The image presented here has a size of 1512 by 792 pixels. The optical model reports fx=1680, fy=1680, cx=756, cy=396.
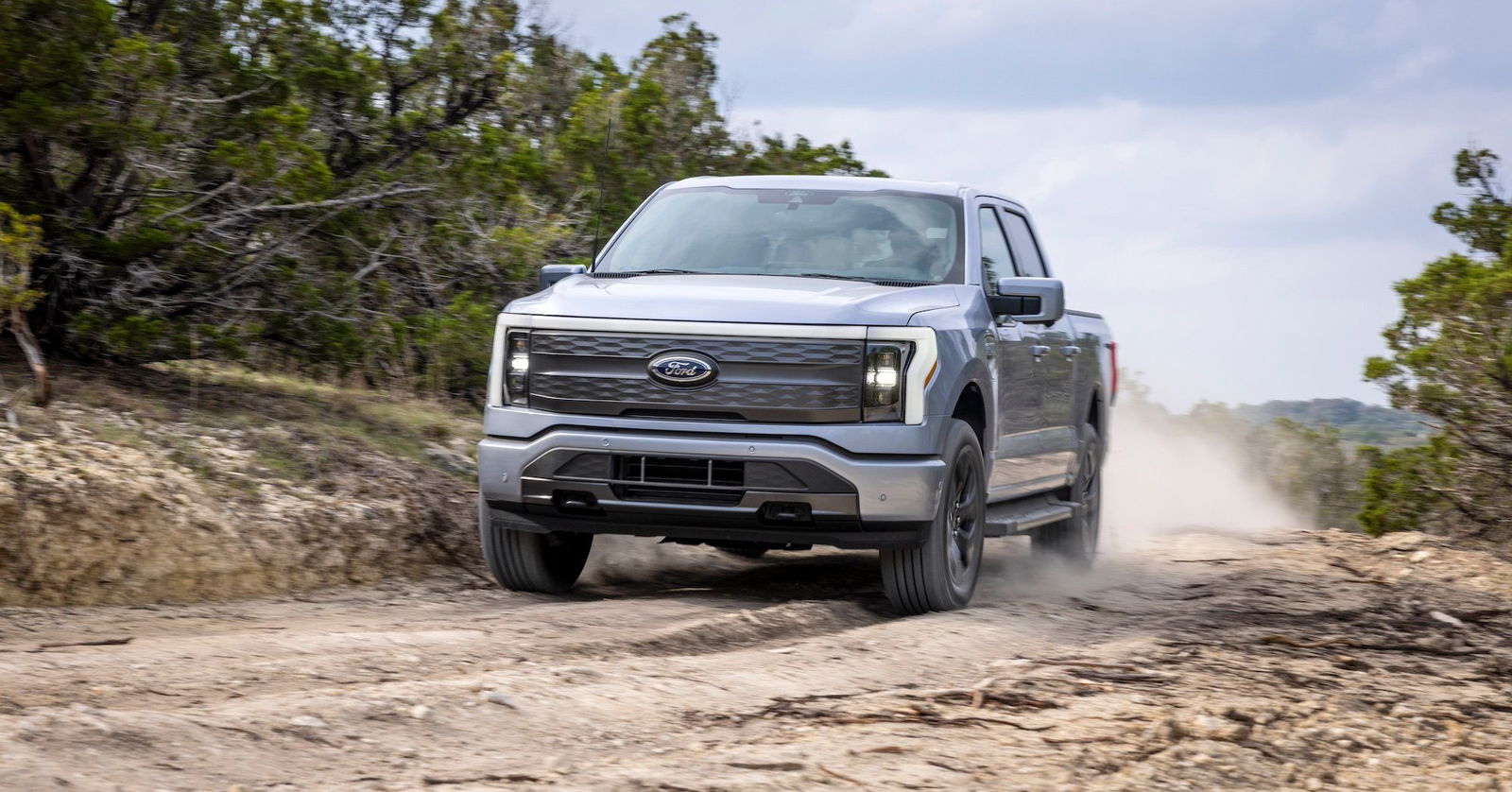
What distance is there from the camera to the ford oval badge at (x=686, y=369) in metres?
6.94

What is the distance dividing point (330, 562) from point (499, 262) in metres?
5.21

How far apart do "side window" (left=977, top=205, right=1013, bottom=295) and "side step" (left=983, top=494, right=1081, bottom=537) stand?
110 centimetres

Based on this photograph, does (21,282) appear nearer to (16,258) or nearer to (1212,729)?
(16,258)

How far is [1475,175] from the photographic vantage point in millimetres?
21281

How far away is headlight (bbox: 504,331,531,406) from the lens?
23.8ft

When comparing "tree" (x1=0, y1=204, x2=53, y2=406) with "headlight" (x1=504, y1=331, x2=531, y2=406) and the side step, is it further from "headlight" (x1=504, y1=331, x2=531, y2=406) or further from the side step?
the side step

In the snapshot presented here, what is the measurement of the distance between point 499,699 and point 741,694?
82cm

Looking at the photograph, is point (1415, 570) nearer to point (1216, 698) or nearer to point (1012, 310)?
point (1012, 310)

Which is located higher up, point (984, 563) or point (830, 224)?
point (830, 224)

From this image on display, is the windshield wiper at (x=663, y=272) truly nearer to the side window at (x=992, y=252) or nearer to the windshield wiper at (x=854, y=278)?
the windshield wiper at (x=854, y=278)

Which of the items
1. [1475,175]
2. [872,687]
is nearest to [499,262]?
[872,687]

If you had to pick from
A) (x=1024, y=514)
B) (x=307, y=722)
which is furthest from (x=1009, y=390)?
(x=307, y=722)

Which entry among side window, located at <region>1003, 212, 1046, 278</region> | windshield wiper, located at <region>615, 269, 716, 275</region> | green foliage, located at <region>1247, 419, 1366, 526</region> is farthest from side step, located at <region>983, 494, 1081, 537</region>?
green foliage, located at <region>1247, 419, 1366, 526</region>

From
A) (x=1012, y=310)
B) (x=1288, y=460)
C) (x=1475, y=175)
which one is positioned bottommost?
(x=1288, y=460)
